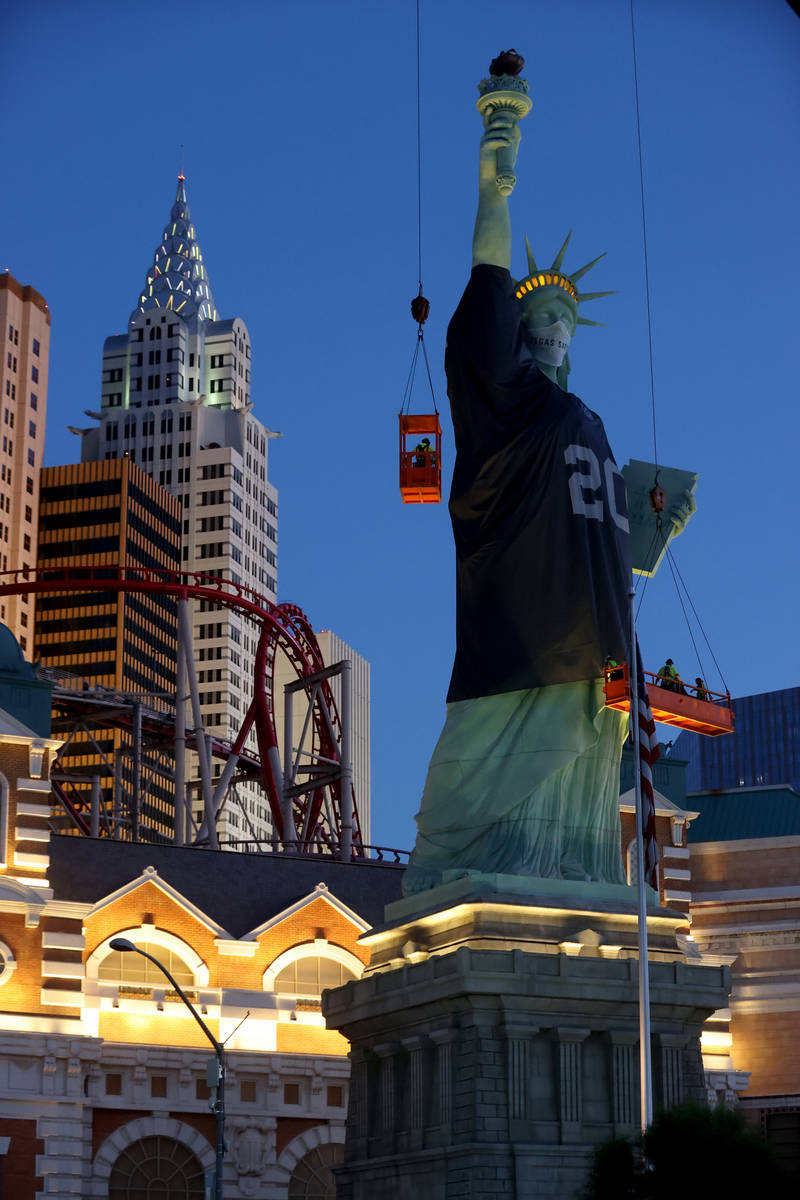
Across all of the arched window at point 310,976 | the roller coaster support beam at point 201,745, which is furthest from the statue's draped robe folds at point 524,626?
the roller coaster support beam at point 201,745

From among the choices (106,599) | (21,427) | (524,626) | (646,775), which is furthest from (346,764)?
(21,427)

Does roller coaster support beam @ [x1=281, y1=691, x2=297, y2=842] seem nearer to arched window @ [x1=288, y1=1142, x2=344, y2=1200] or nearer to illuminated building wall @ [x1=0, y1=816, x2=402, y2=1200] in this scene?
illuminated building wall @ [x1=0, y1=816, x2=402, y2=1200]

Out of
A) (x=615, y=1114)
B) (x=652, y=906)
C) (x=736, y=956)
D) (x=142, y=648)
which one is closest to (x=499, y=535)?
(x=652, y=906)

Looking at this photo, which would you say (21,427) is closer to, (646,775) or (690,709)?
(690,709)

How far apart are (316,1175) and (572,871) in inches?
506

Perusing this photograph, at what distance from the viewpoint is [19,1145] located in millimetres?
37406

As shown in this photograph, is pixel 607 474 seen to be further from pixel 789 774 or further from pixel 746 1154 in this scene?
pixel 789 774

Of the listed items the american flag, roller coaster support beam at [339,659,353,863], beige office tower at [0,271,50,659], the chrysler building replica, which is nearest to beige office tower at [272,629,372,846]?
the chrysler building replica

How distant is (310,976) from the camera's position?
1667 inches

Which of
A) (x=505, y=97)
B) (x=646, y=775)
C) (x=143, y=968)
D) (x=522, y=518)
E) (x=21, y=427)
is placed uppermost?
(x=21, y=427)

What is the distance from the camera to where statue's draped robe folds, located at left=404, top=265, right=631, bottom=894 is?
Answer: 31.5m

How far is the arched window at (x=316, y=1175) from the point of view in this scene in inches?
1580

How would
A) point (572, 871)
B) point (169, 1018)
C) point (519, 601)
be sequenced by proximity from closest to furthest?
point (572, 871)
point (519, 601)
point (169, 1018)

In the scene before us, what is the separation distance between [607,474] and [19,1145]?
58.1 ft
